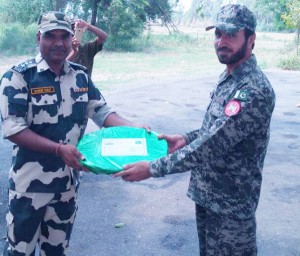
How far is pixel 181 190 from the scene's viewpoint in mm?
5117

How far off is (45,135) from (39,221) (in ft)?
1.64

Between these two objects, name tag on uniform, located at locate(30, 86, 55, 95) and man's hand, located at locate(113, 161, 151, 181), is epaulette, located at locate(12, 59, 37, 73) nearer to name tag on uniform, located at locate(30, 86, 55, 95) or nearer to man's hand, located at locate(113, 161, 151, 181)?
name tag on uniform, located at locate(30, 86, 55, 95)

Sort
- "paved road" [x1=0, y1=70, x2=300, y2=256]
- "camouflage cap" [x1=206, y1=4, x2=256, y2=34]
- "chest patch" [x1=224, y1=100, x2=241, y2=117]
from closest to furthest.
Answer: "chest patch" [x1=224, y1=100, x2=241, y2=117]
"camouflage cap" [x1=206, y1=4, x2=256, y2=34]
"paved road" [x1=0, y1=70, x2=300, y2=256]

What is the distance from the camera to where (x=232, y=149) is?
7.42 ft

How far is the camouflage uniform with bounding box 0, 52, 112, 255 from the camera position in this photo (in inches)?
91.8

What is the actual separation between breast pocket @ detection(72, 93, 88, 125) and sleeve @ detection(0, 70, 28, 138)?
0.98ft

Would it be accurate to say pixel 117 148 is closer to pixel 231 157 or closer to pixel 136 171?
pixel 136 171

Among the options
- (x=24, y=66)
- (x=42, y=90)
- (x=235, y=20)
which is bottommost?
(x=42, y=90)

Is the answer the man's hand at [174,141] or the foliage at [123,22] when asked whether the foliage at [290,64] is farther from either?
the man's hand at [174,141]

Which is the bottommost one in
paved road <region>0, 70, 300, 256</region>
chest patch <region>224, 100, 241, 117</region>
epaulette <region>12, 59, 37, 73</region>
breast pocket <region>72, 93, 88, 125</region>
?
paved road <region>0, 70, 300, 256</region>

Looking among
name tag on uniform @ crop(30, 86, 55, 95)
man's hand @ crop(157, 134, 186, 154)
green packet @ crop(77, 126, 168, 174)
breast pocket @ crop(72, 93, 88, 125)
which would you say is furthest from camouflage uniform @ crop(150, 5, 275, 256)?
name tag on uniform @ crop(30, 86, 55, 95)

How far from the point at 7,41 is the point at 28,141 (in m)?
20.6

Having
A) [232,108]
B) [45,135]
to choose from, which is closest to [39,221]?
[45,135]

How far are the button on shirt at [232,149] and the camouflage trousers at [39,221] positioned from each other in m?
0.60
